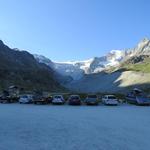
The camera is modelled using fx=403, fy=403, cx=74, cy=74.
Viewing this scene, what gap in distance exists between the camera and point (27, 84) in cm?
16762

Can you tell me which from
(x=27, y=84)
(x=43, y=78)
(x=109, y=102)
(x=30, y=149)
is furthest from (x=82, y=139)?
(x=43, y=78)

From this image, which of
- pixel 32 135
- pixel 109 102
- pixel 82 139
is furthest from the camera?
pixel 109 102

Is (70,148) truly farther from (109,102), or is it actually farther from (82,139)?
(109,102)

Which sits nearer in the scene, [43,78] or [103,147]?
[103,147]

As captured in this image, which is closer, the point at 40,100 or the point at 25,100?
the point at 40,100

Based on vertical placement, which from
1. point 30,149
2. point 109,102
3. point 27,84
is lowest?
point 30,149

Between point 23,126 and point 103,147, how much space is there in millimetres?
10263

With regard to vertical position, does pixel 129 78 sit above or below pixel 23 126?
above

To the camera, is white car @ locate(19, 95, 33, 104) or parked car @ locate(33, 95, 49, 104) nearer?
parked car @ locate(33, 95, 49, 104)

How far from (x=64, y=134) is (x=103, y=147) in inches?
201

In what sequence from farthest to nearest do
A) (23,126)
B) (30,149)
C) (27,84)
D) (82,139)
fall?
(27,84) < (23,126) < (82,139) < (30,149)

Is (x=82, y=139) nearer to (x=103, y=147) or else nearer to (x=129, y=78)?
(x=103, y=147)

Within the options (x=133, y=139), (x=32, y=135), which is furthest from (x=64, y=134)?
(x=133, y=139)

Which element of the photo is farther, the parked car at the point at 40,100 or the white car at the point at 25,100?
the white car at the point at 25,100
